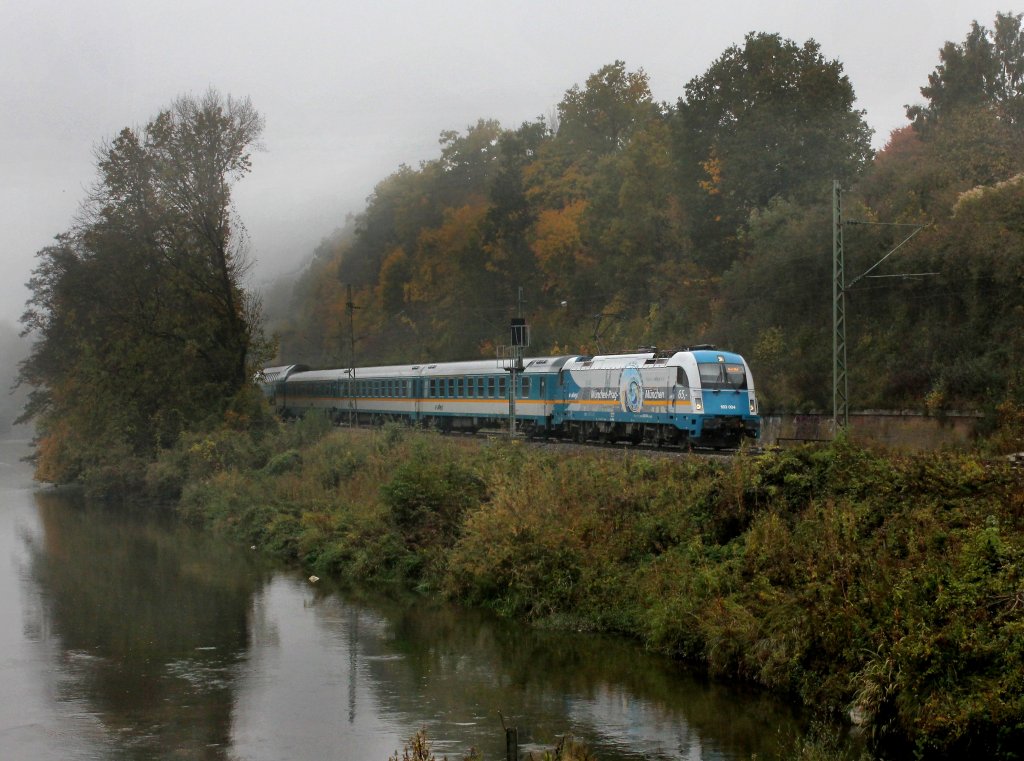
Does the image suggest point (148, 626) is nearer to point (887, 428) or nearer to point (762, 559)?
point (762, 559)

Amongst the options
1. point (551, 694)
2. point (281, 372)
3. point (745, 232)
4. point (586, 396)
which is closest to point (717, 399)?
point (586, 396)

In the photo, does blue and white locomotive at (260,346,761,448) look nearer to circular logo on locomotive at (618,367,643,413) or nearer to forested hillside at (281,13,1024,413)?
circular logo on locomotive at (618,367,643,413)

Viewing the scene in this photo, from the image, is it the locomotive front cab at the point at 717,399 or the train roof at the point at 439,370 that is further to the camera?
the train roof at the point at 439,370

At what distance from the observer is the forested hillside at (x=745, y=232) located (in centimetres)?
3841

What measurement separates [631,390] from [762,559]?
15390 millimetres

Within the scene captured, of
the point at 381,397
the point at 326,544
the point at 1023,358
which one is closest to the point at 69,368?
the point at 381,397

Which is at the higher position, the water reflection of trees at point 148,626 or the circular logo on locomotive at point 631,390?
the circular logo on locomotive at point 631,390

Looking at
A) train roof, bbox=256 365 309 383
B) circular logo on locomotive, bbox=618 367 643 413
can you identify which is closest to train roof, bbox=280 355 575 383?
train roof, bbox=256 365 309 383

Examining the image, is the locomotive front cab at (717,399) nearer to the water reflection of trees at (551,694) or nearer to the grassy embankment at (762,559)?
the grassy embankment at (762,559)

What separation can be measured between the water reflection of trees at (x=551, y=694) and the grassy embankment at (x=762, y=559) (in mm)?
789

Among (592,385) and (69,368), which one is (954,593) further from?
(69,368)

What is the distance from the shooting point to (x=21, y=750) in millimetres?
15242

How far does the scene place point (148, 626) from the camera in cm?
2384

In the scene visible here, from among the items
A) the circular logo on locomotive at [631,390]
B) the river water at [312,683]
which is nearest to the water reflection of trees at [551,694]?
the river water at [312,683]
